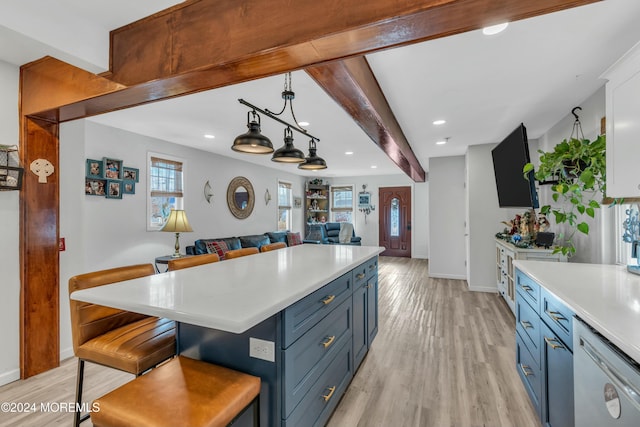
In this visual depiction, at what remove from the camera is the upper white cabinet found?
150 cm

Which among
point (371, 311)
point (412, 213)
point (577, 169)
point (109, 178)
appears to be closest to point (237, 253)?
point (371, 311)

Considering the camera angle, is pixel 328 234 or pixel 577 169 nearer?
pixel 577 169

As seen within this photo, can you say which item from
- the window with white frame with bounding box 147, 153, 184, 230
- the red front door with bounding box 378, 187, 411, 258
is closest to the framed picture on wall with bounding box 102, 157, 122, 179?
the window with white frame with bounding box 147, 153, 184, 230

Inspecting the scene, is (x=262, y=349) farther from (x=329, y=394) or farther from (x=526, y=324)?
(x=526, y=324)

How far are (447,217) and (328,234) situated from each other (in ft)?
11.5

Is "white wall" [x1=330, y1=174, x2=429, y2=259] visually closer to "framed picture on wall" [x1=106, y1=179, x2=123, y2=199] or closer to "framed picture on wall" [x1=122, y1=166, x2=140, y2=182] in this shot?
"framed picture on wall" [x1=122, y1=166, x2=140, y2=182]

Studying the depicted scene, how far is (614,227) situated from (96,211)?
5308mm

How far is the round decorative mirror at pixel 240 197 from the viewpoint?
5.71 m

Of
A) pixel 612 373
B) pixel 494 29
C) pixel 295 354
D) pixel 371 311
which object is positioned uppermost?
pixel 494 29

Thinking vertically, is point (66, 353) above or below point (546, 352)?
below

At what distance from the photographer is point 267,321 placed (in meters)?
1.31

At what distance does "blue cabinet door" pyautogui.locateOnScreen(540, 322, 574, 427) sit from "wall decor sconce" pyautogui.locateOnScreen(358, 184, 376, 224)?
7.18 meters

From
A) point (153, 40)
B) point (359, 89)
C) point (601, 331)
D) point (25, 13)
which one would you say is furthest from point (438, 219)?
point (25, 13)

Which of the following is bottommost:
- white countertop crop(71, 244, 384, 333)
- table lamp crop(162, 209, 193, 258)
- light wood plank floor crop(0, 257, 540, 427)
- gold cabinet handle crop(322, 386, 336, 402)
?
light wood plank floor crop(0, 257, 540, 427)
